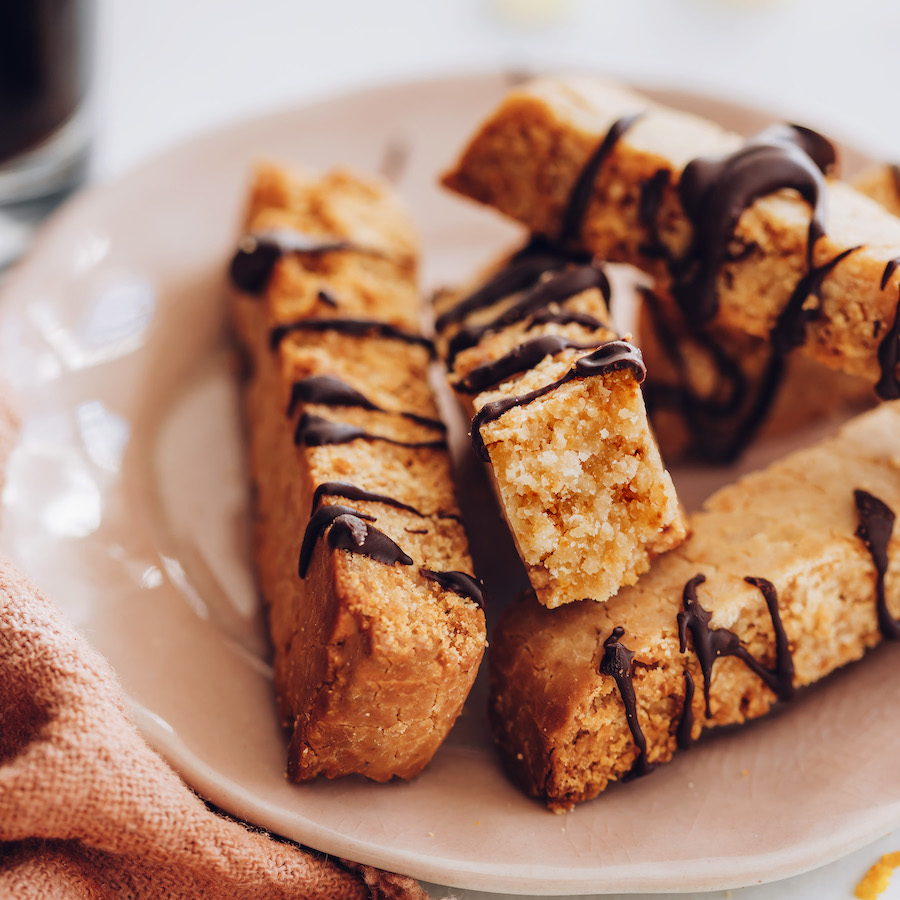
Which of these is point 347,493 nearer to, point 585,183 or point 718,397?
point 585,183

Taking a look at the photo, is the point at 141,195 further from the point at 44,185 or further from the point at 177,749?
the point at 177,749

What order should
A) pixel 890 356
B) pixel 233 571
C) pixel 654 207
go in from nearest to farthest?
pixel 890 356
pixel 654 207
pixel 233 571

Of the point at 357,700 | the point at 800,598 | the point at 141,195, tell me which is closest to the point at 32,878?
the point at 357,700

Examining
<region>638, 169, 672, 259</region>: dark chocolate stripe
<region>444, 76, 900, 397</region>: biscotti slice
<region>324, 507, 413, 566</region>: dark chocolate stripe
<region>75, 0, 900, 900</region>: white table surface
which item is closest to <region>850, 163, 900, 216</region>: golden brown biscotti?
<region>444, 76, 900, 397</region>: biscotti slice

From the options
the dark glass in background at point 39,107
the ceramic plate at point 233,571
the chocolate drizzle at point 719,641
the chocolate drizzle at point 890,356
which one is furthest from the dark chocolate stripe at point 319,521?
the dark glass in background at point 39,107

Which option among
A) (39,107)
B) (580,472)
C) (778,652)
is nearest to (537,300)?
(580,472)

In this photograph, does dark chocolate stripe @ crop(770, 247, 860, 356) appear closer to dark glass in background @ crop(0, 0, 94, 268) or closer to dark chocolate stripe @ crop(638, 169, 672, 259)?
dark chocolate stripe @ crop(638, 169, 672, 259)

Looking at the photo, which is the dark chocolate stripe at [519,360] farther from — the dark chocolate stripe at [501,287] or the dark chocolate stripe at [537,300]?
the dark chocolate stripe at [501,287]
